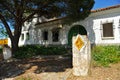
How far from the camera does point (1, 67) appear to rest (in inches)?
497

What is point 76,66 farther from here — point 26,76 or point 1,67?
point 1,67

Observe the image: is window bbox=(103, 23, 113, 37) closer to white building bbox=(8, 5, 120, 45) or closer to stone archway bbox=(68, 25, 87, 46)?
white building bbox=(8, 5, 120, 45)

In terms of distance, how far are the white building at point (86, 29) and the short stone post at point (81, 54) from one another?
7954mm

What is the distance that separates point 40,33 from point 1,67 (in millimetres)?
13107

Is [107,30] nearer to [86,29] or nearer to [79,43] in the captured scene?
[86,29]

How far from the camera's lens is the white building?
54.3 ft

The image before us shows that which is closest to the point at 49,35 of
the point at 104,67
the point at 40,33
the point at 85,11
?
the point at 40,33

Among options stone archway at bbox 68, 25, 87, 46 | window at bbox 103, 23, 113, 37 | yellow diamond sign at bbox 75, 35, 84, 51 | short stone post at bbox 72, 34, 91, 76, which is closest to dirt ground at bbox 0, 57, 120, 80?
short stone post at bbox 72, 34, 91, 76

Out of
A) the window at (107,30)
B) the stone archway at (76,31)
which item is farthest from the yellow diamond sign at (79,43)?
the stone archway at (76,31)

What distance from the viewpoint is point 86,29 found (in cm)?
1911

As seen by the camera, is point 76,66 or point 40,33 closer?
point 76,66

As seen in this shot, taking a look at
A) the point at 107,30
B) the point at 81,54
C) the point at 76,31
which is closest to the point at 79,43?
the point at 81,54

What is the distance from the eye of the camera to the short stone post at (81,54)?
8.93 meters

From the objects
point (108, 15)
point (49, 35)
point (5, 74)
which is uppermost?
point (108, 15)
